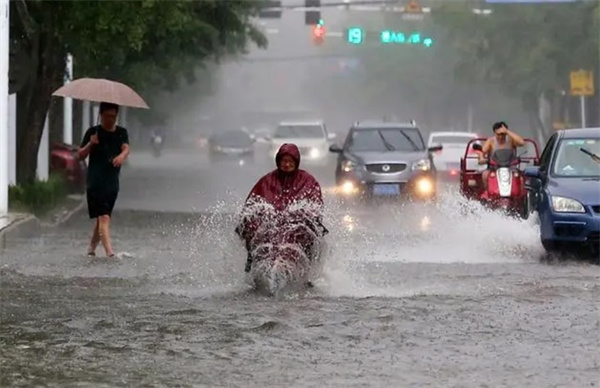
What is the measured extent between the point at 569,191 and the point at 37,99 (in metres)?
13.7

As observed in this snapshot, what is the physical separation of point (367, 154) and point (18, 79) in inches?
329

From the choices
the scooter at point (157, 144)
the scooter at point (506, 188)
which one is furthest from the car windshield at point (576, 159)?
the scooter at point (157, 144)

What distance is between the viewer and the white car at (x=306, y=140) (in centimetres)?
5269

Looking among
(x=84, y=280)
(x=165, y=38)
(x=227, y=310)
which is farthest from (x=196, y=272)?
(x=165, y=38)

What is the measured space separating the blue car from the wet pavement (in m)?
0.41

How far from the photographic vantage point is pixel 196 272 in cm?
1564

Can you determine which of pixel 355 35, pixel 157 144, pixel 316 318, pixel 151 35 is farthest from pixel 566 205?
pixel 157 144

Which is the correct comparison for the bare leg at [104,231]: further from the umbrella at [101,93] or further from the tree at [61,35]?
the tree at [61,35]

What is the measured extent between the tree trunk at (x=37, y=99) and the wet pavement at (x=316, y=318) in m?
9.34

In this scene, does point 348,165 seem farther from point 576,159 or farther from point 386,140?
point 576,159

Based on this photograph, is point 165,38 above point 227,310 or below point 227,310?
above

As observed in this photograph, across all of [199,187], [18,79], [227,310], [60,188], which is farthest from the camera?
[199,187]

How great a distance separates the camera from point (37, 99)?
2842 cm

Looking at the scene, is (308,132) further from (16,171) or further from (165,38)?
(16,171)
